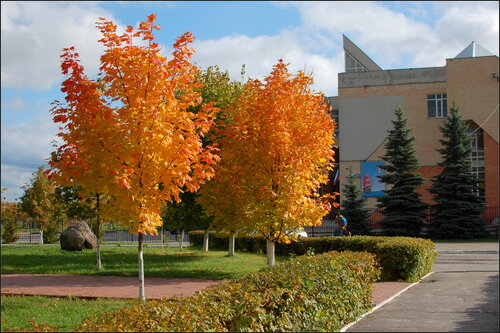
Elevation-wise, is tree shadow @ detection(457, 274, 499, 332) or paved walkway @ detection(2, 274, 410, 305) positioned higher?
tree shadow @ detection(457, 274, 499, 332)

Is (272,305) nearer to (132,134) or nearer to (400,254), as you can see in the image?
(132,134)

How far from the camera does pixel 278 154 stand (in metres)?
13.6

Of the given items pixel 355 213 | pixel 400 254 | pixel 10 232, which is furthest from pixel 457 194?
pixel 10 232

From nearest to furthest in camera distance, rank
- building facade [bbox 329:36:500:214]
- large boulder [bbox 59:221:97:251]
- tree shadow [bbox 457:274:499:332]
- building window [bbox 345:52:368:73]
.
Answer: tree shadow [bbox 457:274:499:332]
large boulder [bbox 59:221:97:251]
building facade [bbox 329:36:500:214]
building window [bbox 345:52:368:73]

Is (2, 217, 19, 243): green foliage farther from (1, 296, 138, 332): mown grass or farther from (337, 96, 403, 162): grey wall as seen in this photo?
(337, 96, 403, 162): grey wall

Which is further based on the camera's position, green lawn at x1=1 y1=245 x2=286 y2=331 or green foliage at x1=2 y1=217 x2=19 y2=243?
green foliage at x1=2 y1=217 x2=19 y2=243

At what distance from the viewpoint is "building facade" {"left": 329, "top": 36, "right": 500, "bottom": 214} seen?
132 ft

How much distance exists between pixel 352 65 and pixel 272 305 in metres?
46.5

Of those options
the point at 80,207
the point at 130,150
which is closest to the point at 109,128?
the point at 130,150

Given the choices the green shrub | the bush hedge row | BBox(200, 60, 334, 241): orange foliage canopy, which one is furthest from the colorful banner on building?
BBox(200, 60, 334, 241): orange foliage canopy

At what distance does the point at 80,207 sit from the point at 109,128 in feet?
32.8

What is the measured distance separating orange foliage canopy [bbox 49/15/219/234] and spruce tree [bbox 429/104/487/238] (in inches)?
1062

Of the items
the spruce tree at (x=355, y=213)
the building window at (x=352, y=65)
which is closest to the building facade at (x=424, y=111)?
the spruce tree at (x=355, y=213)

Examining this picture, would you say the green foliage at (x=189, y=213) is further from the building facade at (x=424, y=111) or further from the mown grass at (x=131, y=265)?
the building facade at (x=424, y=111)
